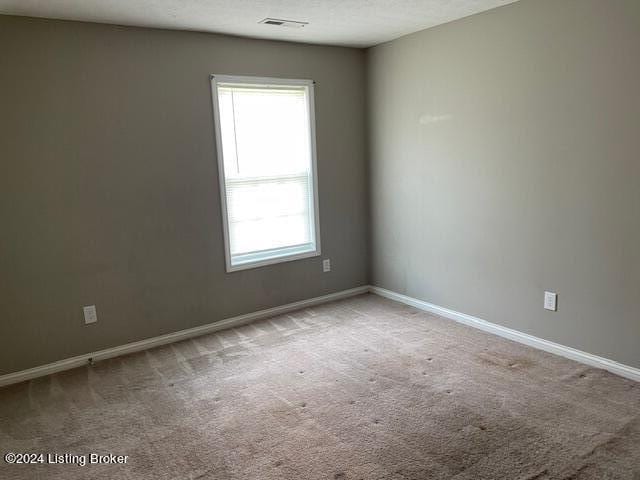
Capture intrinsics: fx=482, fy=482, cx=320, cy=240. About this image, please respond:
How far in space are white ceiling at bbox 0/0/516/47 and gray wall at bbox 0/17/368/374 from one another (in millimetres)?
179

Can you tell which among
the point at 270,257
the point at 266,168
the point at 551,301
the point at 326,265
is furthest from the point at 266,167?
the point at 551,301

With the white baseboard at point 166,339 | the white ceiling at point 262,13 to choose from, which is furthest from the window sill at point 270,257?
the white ceiling at point 262,13

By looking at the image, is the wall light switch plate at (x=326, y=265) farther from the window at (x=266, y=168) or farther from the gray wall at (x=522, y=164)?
the gray wall at (x=522, y=164)

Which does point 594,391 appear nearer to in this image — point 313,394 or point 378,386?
point 378,386

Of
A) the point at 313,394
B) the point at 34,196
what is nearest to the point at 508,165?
the point at 313,394

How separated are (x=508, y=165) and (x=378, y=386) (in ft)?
5.79

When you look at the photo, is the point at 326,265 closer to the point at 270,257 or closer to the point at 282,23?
the point at 270,257

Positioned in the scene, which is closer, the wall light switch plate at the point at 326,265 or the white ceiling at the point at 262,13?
the white ceiling at the point at 262,13

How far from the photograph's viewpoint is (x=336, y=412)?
8.66 feet

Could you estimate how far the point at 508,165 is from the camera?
3365 mm

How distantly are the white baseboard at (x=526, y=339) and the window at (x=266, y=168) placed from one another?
102 cm

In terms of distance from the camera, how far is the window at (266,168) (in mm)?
3865

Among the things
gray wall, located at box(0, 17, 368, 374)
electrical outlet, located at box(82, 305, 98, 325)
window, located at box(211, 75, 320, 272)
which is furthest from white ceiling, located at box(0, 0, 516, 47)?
electrical outlet, located at box(82, 305, 98, 325)

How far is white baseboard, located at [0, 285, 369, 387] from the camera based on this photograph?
3215 mm
